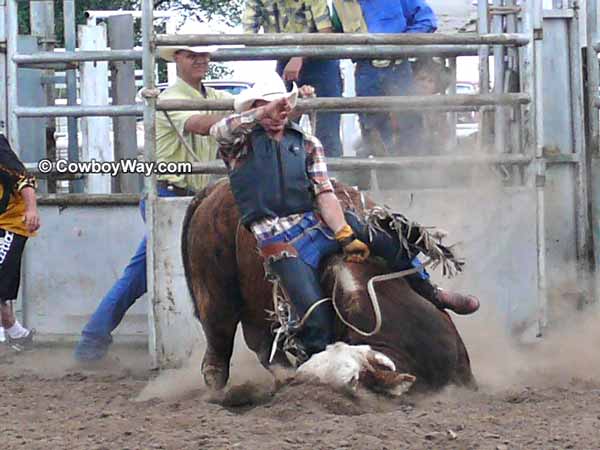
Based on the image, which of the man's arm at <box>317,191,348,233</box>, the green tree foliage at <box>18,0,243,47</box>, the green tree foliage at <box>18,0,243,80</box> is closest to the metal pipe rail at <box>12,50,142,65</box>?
the man's arm at <box>317,191,348,233</box>

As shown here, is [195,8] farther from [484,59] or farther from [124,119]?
[484,59]

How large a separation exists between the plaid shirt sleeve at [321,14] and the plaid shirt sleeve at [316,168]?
216 cm

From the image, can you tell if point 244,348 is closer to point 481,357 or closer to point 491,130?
point 481,357

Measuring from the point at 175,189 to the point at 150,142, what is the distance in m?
0.44

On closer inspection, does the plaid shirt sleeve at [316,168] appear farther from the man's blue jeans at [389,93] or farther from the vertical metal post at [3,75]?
the vertical metal post at [3,75]

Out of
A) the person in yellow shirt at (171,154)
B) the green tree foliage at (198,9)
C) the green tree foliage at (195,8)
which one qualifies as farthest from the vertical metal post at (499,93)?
the green tree foliage at (195,8)

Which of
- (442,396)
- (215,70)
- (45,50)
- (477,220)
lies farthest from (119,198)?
(215,70)

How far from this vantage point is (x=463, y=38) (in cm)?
654

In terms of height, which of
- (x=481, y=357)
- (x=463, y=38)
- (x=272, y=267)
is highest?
(x=463, y=38)

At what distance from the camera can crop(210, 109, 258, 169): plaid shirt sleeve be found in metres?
5.18

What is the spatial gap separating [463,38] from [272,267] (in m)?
2.05

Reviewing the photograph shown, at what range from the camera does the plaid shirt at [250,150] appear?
5164mm

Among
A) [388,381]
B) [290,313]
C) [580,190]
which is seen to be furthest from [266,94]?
[580,190]

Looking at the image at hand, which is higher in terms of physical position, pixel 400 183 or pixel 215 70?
pixel 215 70
